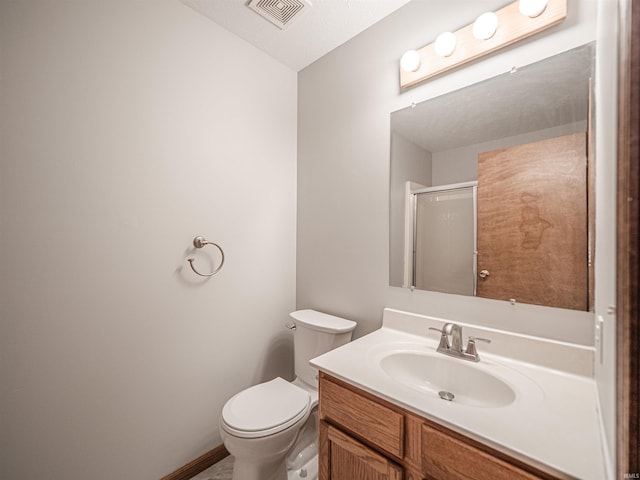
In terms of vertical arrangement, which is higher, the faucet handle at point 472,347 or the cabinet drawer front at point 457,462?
the faucet handle at point 472,347

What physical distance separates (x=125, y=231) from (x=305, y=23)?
1443 mm

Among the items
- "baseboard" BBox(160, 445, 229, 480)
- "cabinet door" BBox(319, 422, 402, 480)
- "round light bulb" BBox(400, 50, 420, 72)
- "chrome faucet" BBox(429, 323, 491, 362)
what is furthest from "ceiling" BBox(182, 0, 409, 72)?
"baseboard" BBox(160, 445, 229, 480)

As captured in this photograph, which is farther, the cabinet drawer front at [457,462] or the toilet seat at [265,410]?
the toilet seat at [265,410]

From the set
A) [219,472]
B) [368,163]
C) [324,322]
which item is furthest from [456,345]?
[219,472]

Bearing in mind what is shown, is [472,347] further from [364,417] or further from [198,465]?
[198,465]

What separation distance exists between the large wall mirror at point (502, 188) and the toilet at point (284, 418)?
0.51 m

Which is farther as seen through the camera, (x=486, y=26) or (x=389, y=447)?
(x=486, y=26)

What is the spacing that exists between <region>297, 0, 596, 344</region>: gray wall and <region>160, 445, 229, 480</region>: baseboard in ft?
3.17

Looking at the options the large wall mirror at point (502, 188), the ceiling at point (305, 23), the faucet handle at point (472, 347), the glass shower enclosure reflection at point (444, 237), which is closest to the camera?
the large wall mirror at point (502, 188)

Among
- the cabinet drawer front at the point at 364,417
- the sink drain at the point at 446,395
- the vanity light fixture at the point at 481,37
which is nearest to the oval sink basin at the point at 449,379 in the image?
the sink drain at the point at 446,395

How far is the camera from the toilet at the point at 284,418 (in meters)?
1.17

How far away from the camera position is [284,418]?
122 centimetres

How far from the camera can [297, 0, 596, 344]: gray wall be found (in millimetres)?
1054

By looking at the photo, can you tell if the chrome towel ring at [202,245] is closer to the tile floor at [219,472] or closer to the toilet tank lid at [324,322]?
the toilet tank lid at [324,322]
